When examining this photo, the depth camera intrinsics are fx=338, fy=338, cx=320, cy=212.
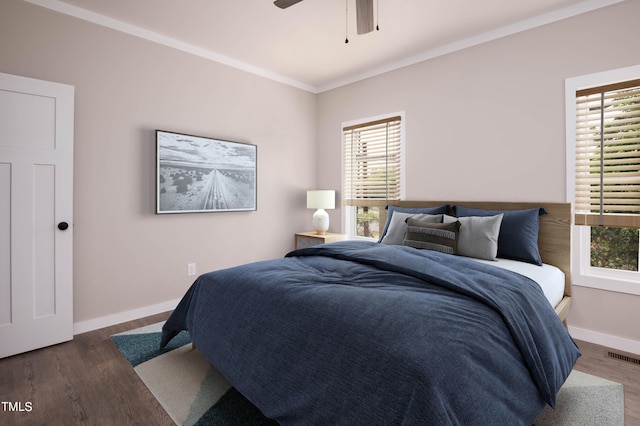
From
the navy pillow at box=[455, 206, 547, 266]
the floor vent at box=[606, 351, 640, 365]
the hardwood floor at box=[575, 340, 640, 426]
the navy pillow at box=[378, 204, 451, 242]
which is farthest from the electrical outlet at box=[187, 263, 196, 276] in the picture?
the floor vent at box=[606, 351, 640, 365]

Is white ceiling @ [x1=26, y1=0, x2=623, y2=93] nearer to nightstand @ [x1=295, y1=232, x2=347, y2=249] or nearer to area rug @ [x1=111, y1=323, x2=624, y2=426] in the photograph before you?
nightstand @ [x1=295, y1=232, x2=347, y2=249]

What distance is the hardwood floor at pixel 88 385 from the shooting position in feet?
5.63

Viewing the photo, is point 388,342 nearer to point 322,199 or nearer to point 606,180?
point 606,180

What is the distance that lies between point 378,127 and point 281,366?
3.23 m

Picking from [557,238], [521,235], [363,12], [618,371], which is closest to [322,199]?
[521,235]

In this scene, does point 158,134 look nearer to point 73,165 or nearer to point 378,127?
point 73,165

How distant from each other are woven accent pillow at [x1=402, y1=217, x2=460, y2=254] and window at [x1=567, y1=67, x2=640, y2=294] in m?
→ 0.99

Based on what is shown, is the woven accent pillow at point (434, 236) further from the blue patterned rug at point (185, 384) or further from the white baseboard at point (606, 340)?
the blue patterned rug at point (185, 384)

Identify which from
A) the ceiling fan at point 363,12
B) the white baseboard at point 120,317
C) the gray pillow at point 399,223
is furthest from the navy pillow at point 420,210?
the white baseboard at point 120,317

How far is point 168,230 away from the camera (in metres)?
3.30

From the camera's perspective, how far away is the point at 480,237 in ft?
8.57

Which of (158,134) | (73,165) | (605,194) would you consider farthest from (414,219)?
(73,165)

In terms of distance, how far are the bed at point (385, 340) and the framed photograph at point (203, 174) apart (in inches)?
57.6

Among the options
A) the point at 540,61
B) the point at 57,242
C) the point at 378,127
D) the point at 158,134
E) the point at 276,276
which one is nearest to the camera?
the point at 276,276
